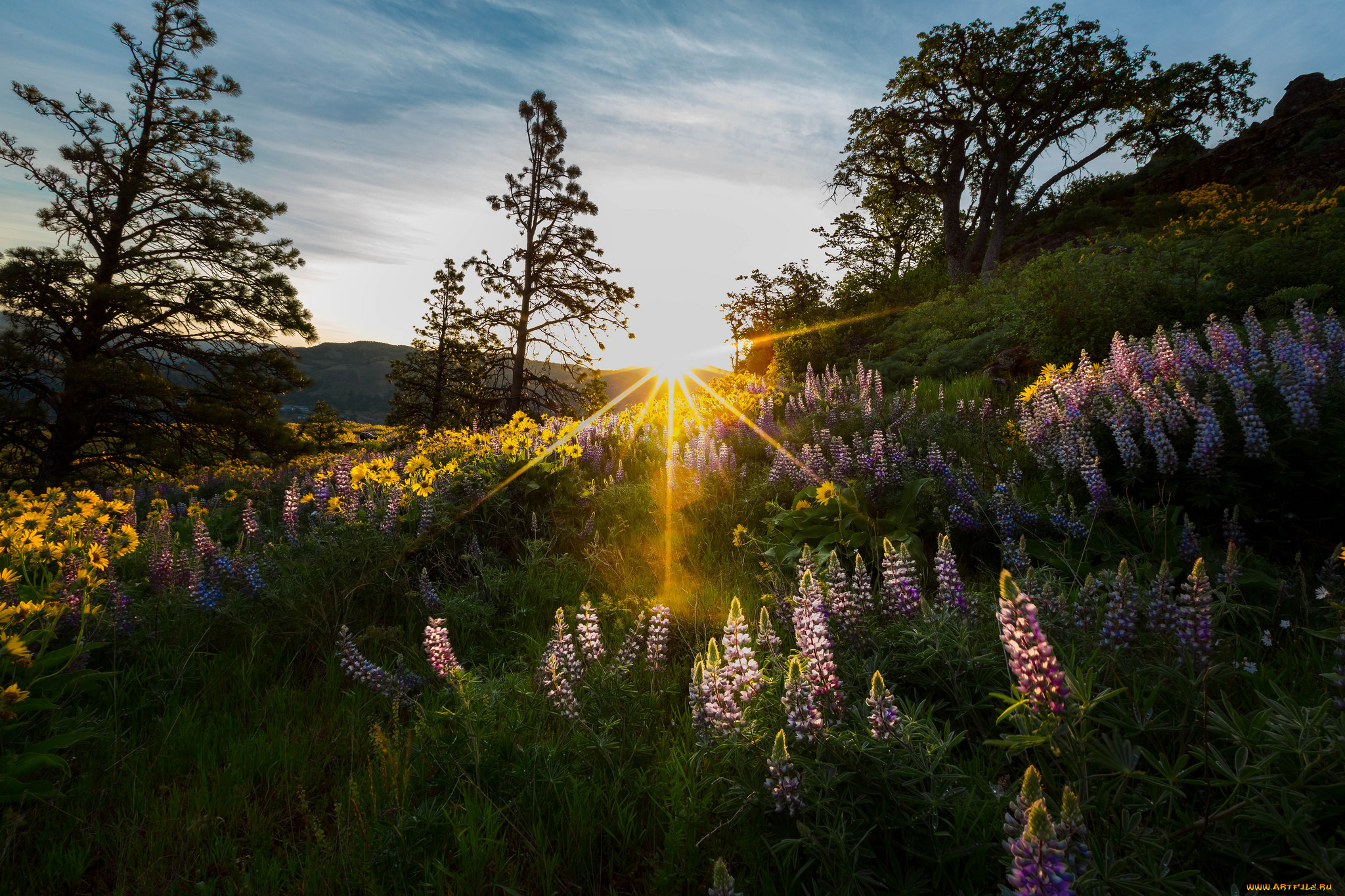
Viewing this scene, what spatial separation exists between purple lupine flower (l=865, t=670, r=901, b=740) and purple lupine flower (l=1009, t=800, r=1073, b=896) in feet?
1.96

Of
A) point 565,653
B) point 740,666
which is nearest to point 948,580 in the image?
point 740,666

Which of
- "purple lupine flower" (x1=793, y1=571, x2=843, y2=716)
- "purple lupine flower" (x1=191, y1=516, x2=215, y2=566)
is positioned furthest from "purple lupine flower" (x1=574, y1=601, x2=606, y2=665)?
"purple lupine flower" (x1=191, y1=516, x2=215, y2=566)

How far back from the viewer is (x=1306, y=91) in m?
23.5

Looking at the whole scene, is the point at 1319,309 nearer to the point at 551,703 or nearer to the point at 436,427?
the point at 551,703

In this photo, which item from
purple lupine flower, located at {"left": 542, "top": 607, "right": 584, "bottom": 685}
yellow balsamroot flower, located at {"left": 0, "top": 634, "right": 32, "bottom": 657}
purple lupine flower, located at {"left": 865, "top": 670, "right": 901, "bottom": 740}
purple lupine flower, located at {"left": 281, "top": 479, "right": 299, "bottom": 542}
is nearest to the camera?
purple lupine flower, located at {"left": 865, "top": 670, "right": 901, "bottom": 740}

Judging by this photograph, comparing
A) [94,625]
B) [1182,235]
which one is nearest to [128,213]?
[94,625]

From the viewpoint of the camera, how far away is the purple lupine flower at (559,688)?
8.15 ft

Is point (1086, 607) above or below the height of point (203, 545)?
above

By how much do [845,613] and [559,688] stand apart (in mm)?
1337

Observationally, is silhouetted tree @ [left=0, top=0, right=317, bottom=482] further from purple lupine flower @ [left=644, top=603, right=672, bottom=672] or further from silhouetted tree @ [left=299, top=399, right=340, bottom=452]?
purple lupine flower @ [left=644, top=603, right=672, bottom=672]

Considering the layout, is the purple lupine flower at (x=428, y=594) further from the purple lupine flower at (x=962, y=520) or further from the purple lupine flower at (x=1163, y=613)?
the purple lupine flower at (x=1163, y=613)

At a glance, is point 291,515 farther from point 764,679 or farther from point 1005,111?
point 1005,111

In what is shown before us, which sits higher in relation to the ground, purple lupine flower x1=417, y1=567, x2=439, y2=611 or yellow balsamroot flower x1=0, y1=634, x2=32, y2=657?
yellow balsamroot flower x1=0, y1=634, x2=32, y2=657

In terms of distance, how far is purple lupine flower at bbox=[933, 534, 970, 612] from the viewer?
2.41 metres
